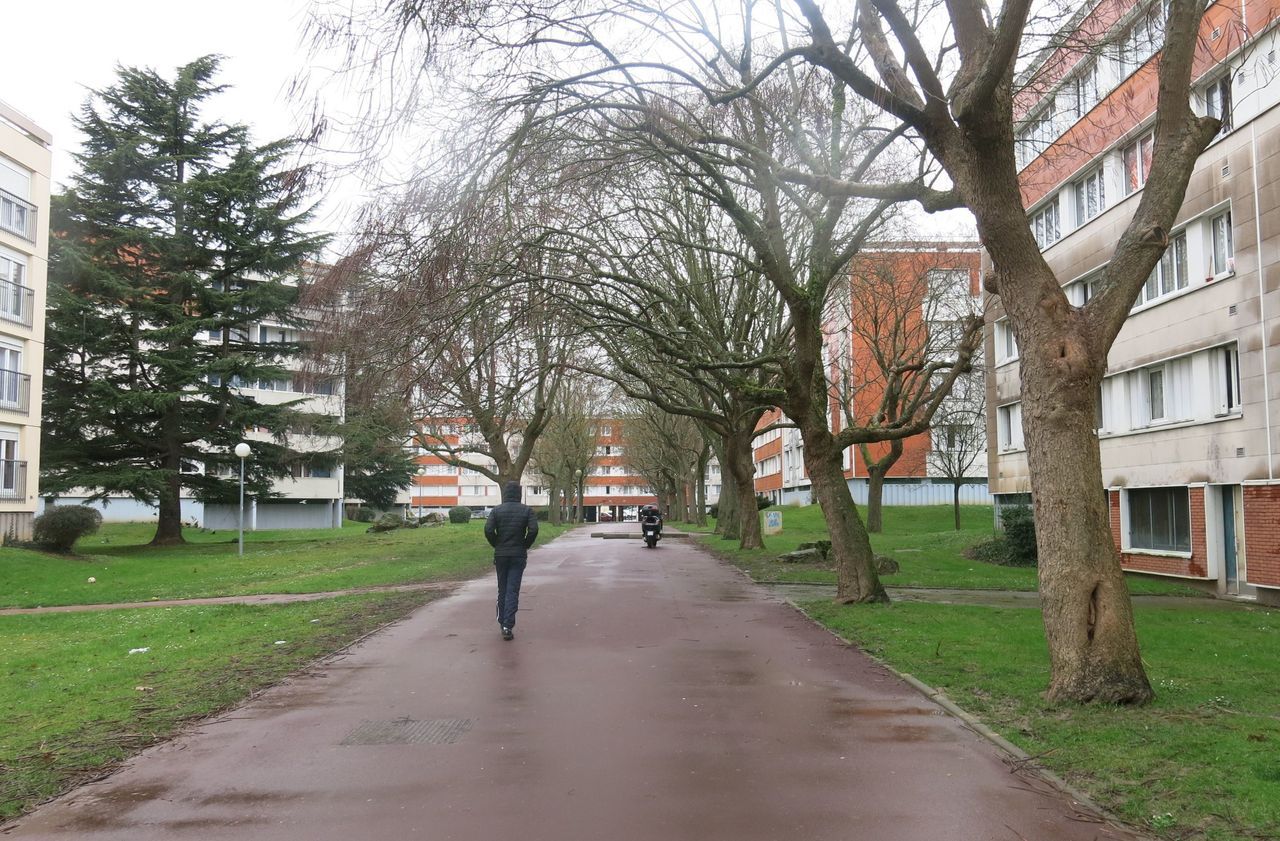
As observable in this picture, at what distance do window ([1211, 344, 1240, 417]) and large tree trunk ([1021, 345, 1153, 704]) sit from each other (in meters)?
12.9

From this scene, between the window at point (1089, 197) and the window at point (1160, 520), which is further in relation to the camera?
the window at point (1089, 197)

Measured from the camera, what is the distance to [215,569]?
81.3ft

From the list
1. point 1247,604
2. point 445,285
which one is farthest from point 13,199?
point 1247,604

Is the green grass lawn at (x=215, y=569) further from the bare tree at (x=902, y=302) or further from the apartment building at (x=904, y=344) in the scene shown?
the bare tree at (x=902, y=302)

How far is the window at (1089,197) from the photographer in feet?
78.0

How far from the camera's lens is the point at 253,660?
10.1 m

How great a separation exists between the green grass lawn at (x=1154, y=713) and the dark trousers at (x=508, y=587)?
412 cm

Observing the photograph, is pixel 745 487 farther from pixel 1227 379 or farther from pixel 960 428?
pixel 960 428

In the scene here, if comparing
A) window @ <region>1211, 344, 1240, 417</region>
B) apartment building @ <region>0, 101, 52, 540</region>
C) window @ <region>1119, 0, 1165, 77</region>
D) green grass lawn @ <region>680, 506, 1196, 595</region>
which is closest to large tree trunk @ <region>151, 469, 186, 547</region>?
apartment building @ <region>0, 101, 52, 540</region>

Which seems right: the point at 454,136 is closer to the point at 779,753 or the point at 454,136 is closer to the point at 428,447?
the point at 779,753

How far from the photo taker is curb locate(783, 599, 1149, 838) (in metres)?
5.21

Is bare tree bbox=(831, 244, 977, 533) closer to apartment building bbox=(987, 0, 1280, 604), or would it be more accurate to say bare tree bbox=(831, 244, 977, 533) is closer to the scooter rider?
apartment building bbox=(987, 0, 1280, 604)

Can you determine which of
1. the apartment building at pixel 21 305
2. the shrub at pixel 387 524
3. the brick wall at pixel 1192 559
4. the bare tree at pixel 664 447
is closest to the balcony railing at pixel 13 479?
the apartment building at pixel 21 305

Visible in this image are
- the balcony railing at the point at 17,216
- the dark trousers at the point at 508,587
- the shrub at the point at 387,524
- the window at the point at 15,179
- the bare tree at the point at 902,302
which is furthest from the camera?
the shrub at the point at 387,524
